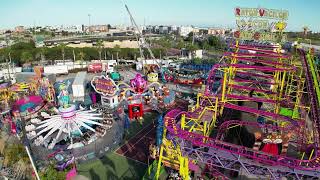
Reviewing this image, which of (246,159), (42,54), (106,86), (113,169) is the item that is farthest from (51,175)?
(42,54)

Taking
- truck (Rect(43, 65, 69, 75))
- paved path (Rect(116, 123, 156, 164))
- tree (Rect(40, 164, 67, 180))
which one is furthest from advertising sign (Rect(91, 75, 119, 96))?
truck (Rect(43, 65, 69, 75))

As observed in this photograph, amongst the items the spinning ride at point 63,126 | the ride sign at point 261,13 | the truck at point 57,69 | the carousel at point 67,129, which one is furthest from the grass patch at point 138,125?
the truck at point 57,69

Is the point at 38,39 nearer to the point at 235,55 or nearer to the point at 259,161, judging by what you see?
the point at 235,55

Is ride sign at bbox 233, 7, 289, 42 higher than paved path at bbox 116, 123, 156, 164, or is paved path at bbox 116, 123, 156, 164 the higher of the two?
ride sign at bbox 233, 7, 289, 42

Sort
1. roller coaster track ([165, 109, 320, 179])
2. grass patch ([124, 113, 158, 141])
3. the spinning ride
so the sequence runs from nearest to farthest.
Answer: roller coaster track ([165, 109, 320, 179]), the spinning ride, grass patch ([124, 113, 158, 141])

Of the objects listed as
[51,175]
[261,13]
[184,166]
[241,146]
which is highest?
[261,13]

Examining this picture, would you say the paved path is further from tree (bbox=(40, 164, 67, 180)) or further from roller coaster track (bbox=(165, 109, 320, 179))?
roller coaster track (bbox=(165, 109, 320, 179))

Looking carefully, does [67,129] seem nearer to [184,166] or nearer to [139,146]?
[139,146]

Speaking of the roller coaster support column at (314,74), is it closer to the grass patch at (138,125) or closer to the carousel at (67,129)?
the grass patch at (138,125)

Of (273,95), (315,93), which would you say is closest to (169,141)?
(315,93)

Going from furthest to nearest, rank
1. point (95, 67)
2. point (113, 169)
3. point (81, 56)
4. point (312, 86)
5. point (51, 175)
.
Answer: point (81, 56), point (95, 67), point (312, 86), point (113, 169), point (51, 175)
